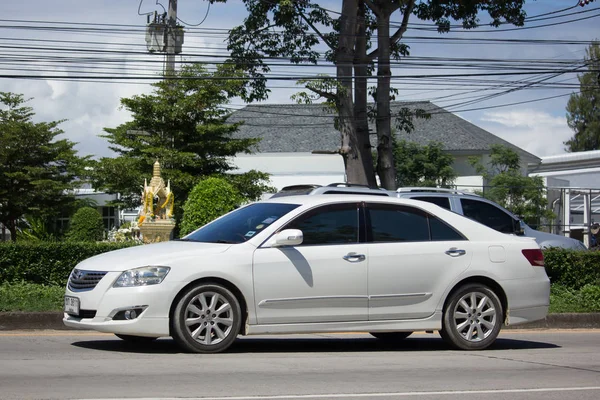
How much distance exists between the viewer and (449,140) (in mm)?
54750

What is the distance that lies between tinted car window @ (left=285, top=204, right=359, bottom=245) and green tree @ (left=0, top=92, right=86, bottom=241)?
122 feet

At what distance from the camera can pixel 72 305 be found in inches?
357

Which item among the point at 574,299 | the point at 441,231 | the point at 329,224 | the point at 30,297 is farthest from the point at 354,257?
the point at 574,299

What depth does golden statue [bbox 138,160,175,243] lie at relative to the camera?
84.0 ft

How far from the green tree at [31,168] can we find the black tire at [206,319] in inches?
1479

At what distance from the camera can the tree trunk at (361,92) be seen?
958 inches

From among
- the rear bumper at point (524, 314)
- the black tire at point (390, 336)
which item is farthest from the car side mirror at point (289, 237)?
the rear bumper at point (524, 314)

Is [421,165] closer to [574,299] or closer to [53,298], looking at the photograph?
[574,299]

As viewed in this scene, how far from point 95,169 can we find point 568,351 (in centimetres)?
3161

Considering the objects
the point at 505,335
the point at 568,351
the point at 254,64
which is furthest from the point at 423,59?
the point at 568,351

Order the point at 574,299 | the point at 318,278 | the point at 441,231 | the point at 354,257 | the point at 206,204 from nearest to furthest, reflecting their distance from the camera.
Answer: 1. the point at 318,278
2. the point at 354,257
3. the point at 441,231
4. the point at 574,299
5. the point at 206,204

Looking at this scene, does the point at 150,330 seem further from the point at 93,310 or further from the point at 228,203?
the point at 228,203

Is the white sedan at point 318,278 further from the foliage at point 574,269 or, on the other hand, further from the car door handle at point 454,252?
the foliage at point 574,269

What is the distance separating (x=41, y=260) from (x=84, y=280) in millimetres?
5781
